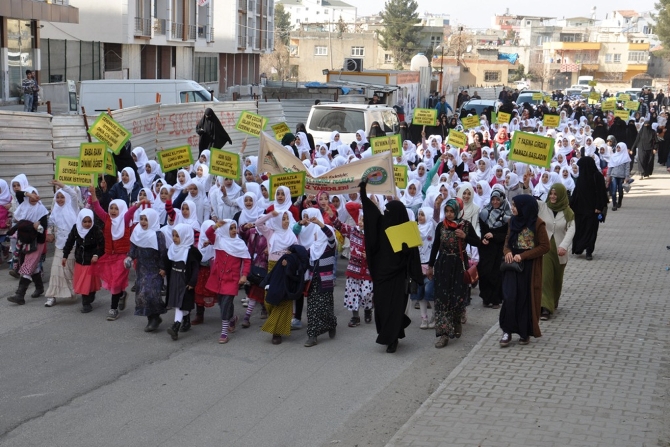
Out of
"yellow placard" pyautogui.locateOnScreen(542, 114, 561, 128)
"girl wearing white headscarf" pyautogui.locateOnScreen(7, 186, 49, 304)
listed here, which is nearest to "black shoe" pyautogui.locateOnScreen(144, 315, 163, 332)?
"girl wearing white headscarf" pyautogui.locateOnScreen(7, 186, 49, 304)

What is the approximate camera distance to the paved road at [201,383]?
23.2 ft

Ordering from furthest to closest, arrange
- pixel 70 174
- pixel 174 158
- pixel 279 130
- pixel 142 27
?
pixel 142 27
pixel 279 130
pixel 174 158
pixel 70 174

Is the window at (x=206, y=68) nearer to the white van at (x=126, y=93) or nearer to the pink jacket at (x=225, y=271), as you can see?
the white van at (x=126, y=93)

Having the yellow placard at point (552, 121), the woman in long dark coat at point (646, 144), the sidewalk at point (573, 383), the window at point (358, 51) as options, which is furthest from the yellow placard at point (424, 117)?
the window at point (358, 51)

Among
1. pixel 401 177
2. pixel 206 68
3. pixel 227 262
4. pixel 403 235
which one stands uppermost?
pixel 206 68

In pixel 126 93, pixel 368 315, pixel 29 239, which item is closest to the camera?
pixel 368 315

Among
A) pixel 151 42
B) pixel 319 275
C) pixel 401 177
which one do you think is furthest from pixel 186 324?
pixel 151 42

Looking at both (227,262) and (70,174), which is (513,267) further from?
(70,174)

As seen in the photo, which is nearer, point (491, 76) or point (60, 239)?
point (60, 239)

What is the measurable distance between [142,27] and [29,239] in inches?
1191

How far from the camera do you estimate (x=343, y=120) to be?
20547 millimetres

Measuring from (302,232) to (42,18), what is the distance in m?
22.7

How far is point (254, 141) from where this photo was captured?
23.5m

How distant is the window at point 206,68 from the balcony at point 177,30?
520 centimetres
